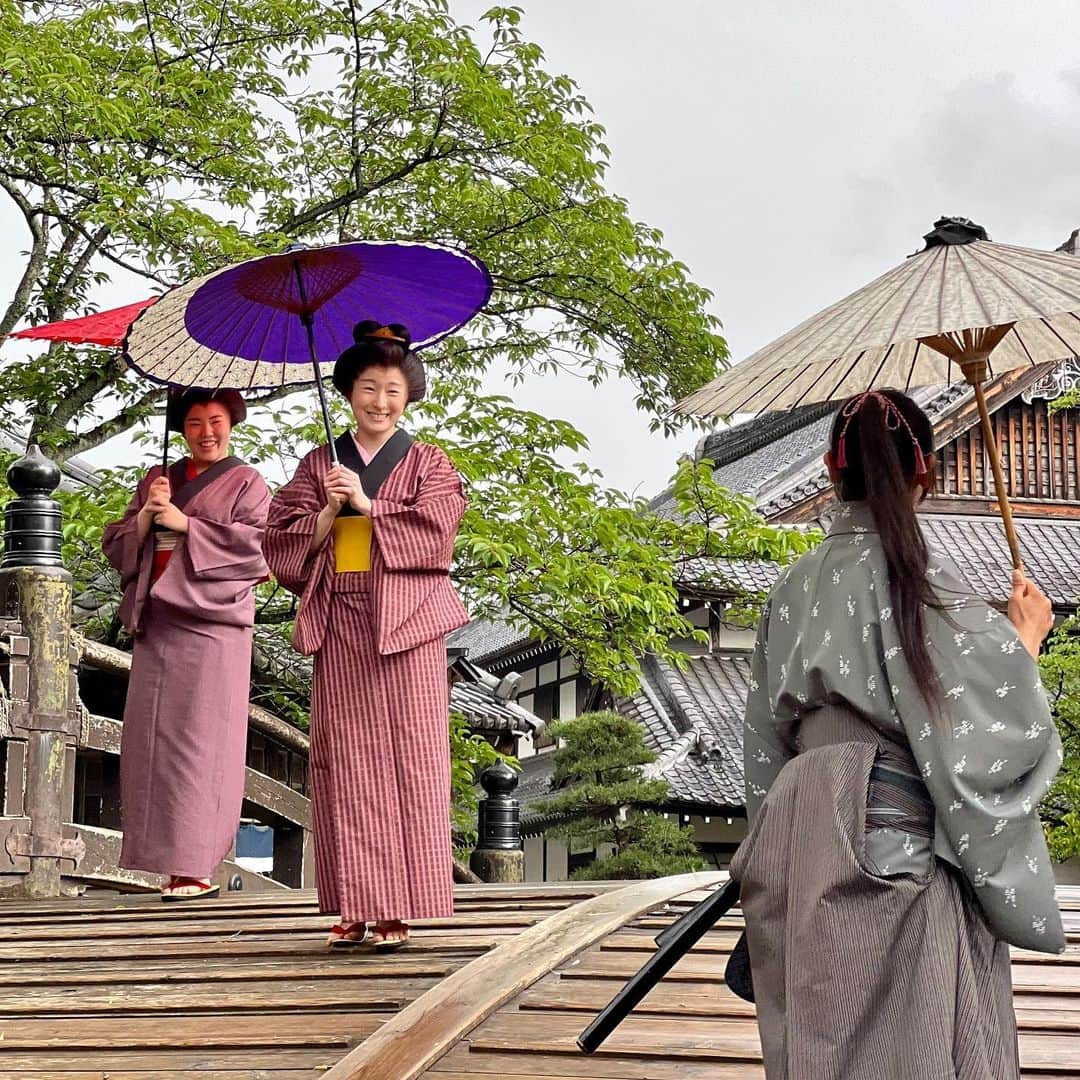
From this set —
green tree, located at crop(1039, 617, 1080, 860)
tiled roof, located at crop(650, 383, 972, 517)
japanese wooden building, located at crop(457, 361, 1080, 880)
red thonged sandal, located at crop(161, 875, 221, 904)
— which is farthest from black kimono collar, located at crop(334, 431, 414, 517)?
japanese wooden building, located at crop(457, 361, 1080, 880)

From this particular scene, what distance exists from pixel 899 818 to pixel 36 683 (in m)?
5.17

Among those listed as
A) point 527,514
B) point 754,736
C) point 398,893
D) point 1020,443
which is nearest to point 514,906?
point 398,893

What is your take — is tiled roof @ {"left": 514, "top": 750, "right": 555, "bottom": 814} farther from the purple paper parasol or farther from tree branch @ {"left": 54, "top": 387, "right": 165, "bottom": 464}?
the purple paper parasol

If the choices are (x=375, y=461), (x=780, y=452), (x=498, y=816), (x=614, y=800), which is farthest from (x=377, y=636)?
(x=780, y=452)

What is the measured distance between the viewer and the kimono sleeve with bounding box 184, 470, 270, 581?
611 centimetres

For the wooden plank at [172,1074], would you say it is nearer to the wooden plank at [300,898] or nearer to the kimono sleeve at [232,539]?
the wooden plank at [300,898]

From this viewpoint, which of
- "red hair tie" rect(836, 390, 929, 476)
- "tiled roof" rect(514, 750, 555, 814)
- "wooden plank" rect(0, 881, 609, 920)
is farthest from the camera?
"tiled roof" rect(514, 750, 555, 814)

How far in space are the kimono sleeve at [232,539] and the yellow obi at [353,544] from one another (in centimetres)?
132

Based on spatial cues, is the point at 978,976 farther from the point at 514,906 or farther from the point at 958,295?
the point at 514,906

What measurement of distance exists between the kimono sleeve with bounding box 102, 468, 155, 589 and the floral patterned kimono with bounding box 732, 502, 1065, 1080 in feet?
12.6

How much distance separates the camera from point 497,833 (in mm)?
10625

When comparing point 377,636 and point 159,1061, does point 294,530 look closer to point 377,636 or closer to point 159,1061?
point 377,636

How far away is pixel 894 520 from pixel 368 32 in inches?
353

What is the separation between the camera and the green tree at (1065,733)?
14.9 m
